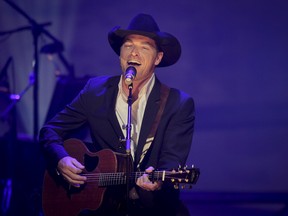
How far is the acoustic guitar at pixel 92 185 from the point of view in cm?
322

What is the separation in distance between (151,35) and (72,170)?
133cm

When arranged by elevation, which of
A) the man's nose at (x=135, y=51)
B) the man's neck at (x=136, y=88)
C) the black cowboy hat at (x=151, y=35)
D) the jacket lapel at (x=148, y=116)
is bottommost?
the jacket lapel at (x=148, y=116)

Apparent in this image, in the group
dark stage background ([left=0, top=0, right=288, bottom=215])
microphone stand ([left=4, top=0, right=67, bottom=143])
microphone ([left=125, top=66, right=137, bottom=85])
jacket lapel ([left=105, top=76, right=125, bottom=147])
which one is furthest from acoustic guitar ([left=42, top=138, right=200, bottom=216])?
microphone stand ([left=4, top=0, right=67, bottom=143])

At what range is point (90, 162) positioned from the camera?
347cm

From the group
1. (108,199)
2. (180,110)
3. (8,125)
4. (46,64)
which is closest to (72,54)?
(46,64)

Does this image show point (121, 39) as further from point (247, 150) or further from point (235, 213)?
point (235, 213)

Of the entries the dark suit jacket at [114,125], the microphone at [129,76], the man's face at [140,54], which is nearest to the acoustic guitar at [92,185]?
the dark suit jacket at [114,125]

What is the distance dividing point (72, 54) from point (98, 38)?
45 cm

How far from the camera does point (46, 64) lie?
596cm

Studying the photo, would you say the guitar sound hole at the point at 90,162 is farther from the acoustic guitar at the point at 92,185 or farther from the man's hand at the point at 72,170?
the man's hand at the point at 72,170

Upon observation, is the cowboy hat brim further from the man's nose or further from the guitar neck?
the guitar neck

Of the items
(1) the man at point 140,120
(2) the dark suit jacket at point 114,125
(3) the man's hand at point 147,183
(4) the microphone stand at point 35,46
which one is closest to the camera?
(3) the man's hand at point 147,183

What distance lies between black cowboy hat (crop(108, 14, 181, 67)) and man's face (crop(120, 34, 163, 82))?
6 cm

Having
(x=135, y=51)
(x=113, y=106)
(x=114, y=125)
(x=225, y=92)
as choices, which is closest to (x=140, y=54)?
(x=135, y=51)
